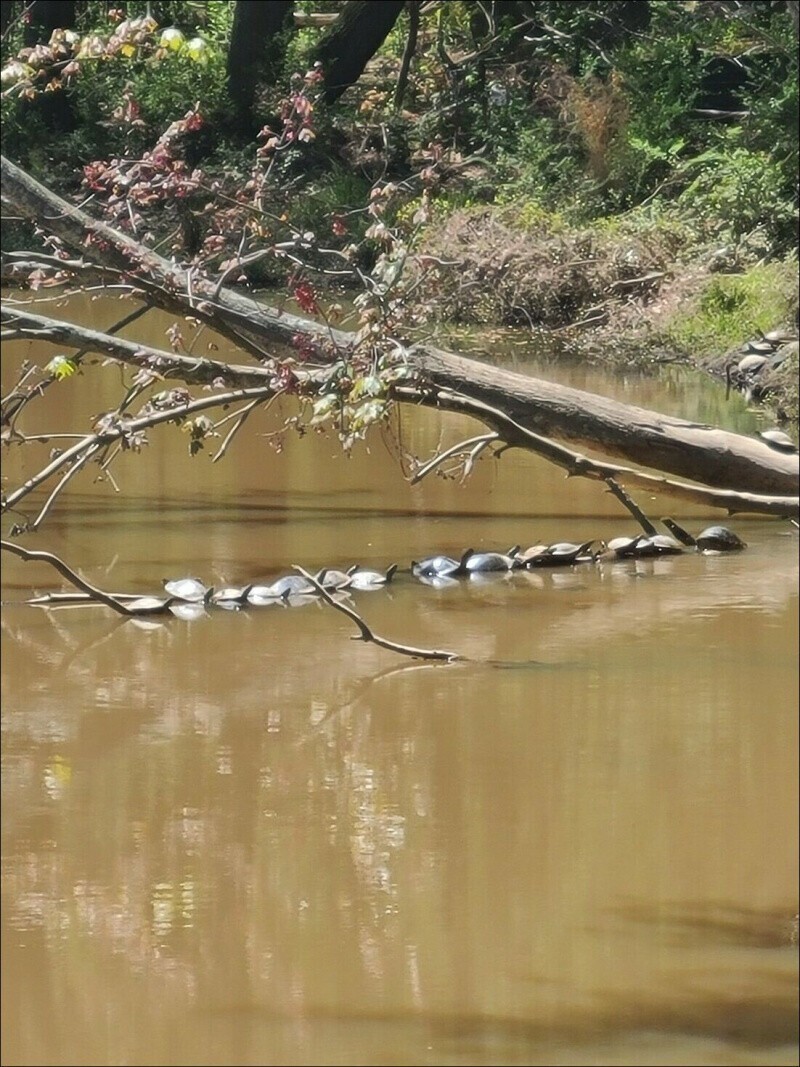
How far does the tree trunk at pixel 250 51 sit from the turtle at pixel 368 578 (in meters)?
16.7

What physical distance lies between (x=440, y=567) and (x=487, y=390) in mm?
1182

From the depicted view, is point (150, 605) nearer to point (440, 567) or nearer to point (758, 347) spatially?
point (440, 567)

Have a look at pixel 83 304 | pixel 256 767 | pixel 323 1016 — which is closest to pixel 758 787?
pixel 256 767

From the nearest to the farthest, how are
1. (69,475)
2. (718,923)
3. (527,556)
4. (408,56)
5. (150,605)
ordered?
(718,923) < (150,605) < (69,475) < (527,556) < (408,56)

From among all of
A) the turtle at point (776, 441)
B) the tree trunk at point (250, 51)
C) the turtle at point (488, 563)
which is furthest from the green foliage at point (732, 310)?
the tree trunk at point (250, 51)

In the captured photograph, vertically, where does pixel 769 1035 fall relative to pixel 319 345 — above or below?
below

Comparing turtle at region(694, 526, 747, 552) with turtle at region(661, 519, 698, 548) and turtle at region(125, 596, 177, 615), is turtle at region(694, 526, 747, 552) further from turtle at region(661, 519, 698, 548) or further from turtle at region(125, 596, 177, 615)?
Answer: turtle at region(125, 596, 177, 615)

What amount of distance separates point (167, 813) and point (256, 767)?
0.53 metres

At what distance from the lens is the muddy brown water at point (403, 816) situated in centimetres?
416

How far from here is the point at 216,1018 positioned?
4133mm

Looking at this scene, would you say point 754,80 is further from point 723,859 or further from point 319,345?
point 723,859

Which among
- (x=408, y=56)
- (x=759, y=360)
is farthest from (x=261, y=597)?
(x=408, y=56)

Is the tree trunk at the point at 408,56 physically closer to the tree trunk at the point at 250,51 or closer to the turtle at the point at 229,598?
the tree trunk at the point at 250,51

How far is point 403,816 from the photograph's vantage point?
541 cm
